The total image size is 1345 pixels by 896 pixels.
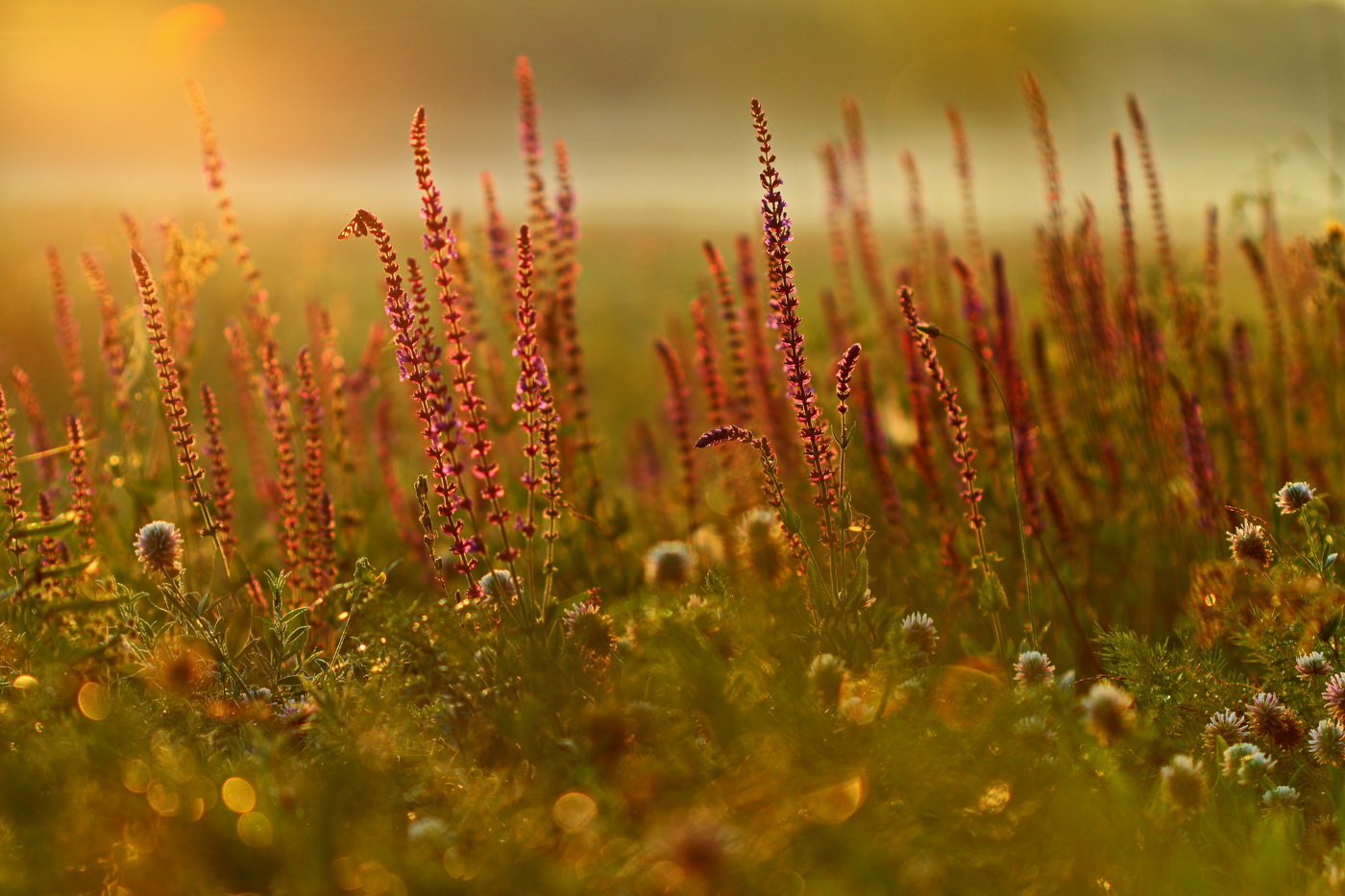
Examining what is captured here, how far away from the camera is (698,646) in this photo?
1.82 meters

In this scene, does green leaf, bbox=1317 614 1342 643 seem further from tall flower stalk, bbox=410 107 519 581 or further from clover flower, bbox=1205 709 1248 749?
tall flower stalk, bbox=410 107 519 581

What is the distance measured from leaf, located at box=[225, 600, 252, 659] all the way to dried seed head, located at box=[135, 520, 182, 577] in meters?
0.25

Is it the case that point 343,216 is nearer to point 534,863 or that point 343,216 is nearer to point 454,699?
point 454,699

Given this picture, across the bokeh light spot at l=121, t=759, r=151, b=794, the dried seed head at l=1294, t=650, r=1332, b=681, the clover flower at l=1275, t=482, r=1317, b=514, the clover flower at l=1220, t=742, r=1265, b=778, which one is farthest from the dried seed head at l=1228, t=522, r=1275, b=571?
the bokeh light spot at l=121, t=759, r=151, b=794

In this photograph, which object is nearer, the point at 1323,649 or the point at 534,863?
the point at 534,863

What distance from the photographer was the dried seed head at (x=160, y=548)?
2.43 m

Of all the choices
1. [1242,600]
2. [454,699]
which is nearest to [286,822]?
[454,699]

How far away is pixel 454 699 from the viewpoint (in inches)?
78.5

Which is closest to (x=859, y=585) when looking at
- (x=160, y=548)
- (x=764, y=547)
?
(x=764, y=547)

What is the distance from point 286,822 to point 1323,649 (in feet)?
7.57

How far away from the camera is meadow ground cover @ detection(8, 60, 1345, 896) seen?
4.88 ft

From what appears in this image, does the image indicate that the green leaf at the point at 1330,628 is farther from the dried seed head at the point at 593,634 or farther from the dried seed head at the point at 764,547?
the dried seed head at the point at 593,634

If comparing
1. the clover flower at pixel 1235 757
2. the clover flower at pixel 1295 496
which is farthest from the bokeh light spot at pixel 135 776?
the clover flower at pixel 1295 496

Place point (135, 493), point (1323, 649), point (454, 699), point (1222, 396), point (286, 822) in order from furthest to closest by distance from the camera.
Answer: point (1222, 396) → point (135, 493) → point (1323, 649) → point (454, 699) → point (286, 822)
